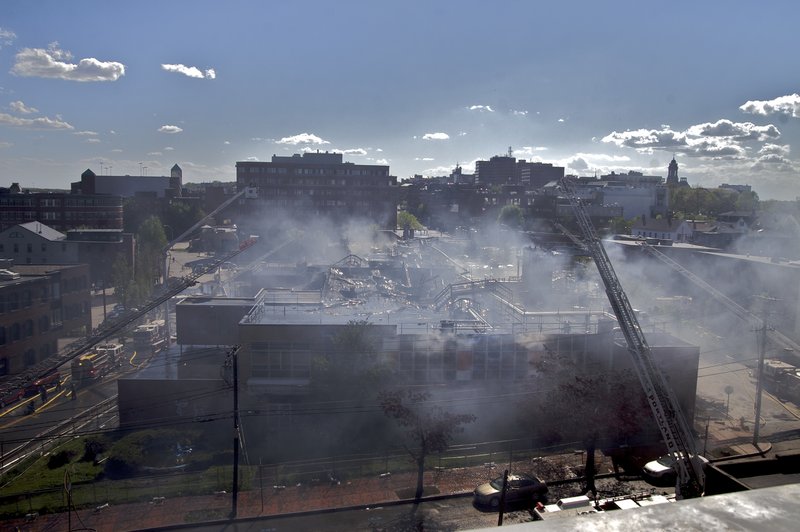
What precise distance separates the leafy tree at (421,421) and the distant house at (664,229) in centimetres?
2911

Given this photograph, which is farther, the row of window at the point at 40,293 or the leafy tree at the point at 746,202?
the leafy tree at the point at 746,202

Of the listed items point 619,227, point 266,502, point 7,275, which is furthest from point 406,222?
point 266,502

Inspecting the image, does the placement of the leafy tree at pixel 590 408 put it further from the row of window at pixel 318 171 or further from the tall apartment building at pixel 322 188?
the row of window at pixel 318 171

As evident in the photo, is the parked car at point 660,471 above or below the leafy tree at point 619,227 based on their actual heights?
below

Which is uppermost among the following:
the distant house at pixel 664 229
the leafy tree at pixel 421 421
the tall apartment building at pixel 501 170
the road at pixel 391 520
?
the tall apartment building at pixel 501 170

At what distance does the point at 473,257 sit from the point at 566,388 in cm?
2804

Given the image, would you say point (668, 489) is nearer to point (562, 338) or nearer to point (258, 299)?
point (562, 338)

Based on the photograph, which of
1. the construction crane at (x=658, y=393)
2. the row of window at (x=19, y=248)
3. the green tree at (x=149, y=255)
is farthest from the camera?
the row of window at (x=19, y=248)

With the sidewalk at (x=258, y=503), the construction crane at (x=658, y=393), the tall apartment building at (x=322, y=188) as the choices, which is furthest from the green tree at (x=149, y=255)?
the construction crane at (x=658, y=393)

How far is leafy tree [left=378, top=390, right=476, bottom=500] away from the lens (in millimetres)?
10094

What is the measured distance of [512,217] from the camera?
5072cm

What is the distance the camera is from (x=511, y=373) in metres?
12.7

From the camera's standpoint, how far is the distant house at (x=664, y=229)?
118ft

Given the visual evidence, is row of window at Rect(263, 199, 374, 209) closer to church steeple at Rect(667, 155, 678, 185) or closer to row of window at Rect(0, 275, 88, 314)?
row of window at Rect(0, 275, 88, 314)
